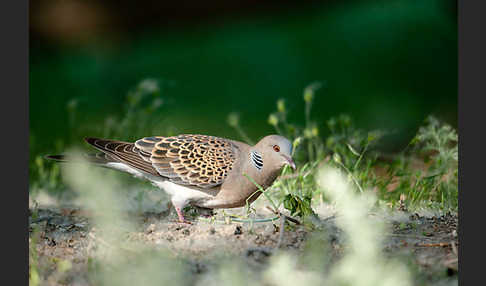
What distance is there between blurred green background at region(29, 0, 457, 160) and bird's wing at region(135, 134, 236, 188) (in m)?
2.62

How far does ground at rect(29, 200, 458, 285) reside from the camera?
2.68m

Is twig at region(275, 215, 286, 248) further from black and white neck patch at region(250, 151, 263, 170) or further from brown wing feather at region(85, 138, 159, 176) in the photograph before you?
brown wing feather at region(85, 138, 159, 176)

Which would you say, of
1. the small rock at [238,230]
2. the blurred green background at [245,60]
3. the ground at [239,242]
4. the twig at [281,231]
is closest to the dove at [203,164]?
the ground at [239,242]

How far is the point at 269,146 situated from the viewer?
3.48 m

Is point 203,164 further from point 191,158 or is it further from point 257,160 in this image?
point 257,160

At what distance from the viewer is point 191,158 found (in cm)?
357

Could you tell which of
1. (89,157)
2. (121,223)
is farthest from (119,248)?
(89,157)

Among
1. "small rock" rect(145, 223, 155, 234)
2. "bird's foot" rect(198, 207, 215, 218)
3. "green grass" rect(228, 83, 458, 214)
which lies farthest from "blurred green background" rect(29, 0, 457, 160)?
"small rock" rect(145, 223, 155, 234)

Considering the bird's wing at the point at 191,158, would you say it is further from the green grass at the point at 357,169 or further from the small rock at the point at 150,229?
the green grass at the point at 357,169

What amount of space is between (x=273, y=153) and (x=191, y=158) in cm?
55

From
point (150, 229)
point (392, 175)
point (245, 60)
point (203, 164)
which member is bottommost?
point (150, 229)

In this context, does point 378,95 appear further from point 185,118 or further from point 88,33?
point 88,33

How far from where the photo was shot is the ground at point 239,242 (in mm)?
2679

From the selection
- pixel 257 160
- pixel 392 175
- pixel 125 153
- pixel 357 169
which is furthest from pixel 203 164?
pixel 392 175
